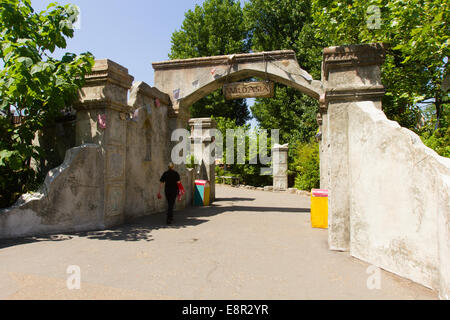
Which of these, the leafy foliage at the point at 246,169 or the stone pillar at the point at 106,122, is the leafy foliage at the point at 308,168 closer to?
the leafy foliage at the point at 246,169

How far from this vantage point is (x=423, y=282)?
3.38 meters

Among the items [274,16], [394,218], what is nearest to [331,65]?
[394,218]

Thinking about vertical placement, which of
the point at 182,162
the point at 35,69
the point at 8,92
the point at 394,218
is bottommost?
the point at 394,218

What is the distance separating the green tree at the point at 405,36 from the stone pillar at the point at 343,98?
2094mm

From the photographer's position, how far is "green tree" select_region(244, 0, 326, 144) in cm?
2009

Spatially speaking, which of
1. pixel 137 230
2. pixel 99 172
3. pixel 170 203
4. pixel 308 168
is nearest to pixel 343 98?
pixel 170 203

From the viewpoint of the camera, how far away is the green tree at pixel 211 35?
24344 millimetres

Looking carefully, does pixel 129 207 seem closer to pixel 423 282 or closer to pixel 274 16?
pixel 423 282

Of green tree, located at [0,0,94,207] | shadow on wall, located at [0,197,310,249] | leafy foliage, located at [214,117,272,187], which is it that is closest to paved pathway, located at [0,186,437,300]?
shadow on wall, located at [0,197,310,249]

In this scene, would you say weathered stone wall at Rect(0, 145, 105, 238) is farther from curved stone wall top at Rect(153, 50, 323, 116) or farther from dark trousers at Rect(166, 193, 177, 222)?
curved stone wall top at Rect(153, 50, 323, 116)

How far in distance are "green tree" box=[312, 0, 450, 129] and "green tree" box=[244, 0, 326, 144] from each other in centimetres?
847

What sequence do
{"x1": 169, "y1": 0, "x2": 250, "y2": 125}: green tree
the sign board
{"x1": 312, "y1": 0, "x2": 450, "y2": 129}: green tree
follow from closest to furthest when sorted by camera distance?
1. {"x1": 312, "y1": 0, "x2": 450, "y2": 129}: green tree
2. the sign board
3. {"x1": 169, "y1": 0, "x2": 250, "y2": 125}: green tree

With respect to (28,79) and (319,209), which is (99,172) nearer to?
(28,79)

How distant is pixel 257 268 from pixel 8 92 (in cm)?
493
